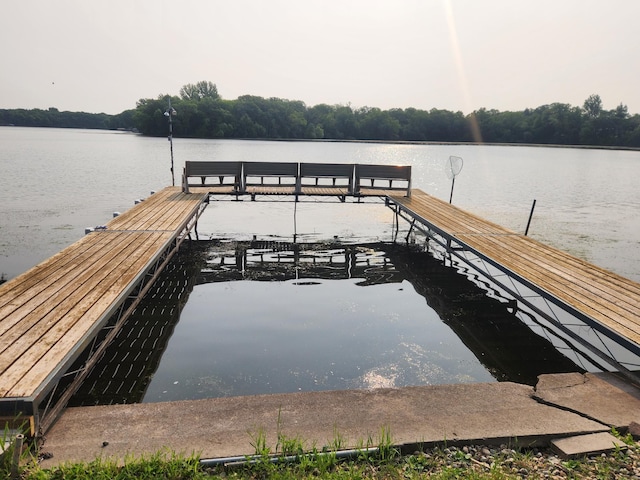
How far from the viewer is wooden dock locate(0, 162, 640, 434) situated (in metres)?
3.69

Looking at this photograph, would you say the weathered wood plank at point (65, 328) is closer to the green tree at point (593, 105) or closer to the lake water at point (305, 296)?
the lake water at point (305, 296)

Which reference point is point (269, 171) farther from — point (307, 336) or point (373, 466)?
point (373, 466)

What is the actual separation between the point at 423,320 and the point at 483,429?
3850 millimetres

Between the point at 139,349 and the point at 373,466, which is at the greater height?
the point at 373,466

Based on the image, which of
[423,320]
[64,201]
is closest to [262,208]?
[64,201]

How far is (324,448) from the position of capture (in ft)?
10.8

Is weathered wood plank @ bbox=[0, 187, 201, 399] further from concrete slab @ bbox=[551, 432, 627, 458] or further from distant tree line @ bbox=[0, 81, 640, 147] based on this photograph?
distant tree line @ bbox=[0, 81, 640, 147]

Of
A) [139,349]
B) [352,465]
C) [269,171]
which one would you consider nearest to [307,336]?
[139,349]

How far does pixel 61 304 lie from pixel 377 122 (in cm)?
11677

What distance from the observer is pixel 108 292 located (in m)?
5.43

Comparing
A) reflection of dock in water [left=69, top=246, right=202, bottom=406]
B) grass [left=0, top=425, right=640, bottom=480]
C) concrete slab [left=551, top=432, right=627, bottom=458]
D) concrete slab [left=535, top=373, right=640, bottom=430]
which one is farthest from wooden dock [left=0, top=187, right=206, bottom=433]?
concrete slab [left=535, top=373, right=640, bottom=430]

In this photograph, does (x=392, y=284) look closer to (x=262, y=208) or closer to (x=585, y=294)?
(x=585, y=294)

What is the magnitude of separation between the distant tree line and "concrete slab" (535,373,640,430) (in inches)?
3887

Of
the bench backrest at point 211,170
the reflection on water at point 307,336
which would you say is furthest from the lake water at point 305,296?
the bench backrest at point 211,170
